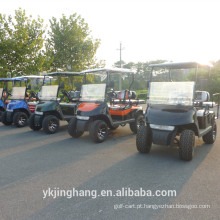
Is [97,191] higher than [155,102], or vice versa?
[155,102]

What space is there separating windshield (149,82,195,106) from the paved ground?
3.88 ft

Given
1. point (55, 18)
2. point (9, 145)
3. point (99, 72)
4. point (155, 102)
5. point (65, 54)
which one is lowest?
point (9, 145)

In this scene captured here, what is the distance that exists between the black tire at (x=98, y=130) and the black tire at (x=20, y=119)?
13.0ft

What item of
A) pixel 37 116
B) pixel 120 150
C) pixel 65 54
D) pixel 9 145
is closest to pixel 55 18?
pixel 65 54

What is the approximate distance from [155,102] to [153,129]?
78 centimetres

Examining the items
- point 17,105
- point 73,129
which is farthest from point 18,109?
point 73,129

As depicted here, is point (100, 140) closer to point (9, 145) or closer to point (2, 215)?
point (9, 145)

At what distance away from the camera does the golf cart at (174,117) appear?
14.9 ft

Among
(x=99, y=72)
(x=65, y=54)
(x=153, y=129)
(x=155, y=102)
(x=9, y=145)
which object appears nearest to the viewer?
(x=153, y=129)

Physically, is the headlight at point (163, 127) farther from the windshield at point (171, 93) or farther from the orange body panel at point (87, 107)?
the orange body panel at point (87, 107)

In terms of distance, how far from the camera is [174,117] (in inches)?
182

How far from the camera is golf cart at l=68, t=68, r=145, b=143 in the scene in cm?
611

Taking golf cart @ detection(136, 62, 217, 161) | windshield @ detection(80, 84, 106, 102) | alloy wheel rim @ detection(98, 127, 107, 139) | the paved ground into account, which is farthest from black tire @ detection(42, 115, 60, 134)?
golf cart @ detection(136, 62, 217, 161)

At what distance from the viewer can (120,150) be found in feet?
17.8
